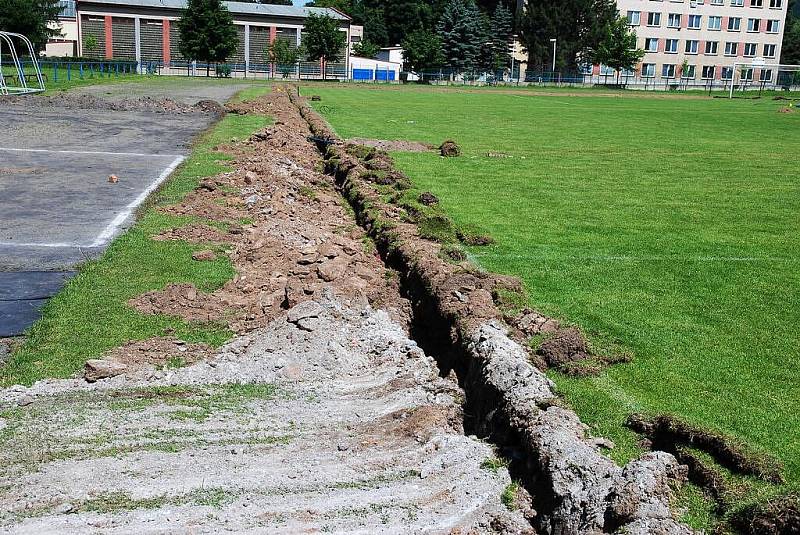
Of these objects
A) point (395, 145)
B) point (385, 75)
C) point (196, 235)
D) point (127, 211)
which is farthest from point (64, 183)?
point (385, 75)

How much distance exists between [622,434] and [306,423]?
7.10ft

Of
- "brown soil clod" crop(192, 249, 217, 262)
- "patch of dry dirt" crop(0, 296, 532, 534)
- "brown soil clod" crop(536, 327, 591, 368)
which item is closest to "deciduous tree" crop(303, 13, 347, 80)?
"brown soil clod" crop(192, 249, 217, 262)

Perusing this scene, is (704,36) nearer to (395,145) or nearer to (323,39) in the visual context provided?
(323,39)

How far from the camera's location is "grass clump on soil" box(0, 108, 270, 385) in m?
6.91

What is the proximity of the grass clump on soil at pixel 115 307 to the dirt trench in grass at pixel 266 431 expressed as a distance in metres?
0.22

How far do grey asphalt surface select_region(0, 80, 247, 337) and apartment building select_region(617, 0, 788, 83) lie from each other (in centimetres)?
7916

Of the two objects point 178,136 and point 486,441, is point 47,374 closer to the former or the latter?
point 486,441

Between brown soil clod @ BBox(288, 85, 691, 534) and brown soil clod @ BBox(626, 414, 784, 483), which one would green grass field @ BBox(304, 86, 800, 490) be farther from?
brown soil clod @ BBox(288, 85, 691, 534)

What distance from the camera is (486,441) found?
5.60m

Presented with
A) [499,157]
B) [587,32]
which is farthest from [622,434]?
[587,32]

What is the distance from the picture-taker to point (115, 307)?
8.20 meters

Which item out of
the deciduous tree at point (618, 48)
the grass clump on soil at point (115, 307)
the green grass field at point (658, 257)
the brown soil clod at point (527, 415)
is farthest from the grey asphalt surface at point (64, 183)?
the deciduous tree at point (618, 48)

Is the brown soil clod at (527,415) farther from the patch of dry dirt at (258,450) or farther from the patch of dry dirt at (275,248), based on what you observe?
the patch of dry dirt at (275,248)

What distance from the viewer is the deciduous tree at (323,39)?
81312 mm
